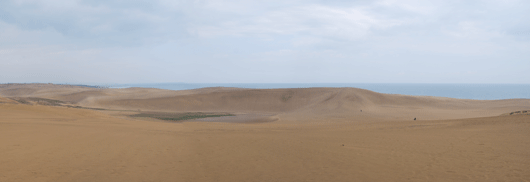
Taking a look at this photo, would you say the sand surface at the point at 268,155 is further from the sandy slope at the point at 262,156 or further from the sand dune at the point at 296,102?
the sand dune at the point at 296,102

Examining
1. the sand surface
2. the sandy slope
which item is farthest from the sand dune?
the sandy slope

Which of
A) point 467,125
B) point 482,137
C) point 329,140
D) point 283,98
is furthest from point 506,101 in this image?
point 329,140

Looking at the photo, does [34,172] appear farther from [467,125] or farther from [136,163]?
[467,125]

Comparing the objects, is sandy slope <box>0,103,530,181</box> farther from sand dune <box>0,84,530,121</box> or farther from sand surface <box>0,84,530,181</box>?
sand dune <box>0,84,530,121</box>

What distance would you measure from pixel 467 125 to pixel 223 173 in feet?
38.8

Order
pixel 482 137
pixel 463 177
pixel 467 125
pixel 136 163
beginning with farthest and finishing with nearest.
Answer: pixel 467 125 < pixel 482 137 < pixel 136 163 < pixel 463 177

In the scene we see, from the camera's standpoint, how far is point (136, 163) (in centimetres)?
754

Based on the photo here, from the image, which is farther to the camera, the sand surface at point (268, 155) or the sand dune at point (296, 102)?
the sand dune at point (296, 102)

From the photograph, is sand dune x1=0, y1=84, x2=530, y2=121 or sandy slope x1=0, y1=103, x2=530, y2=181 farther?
sand dune x1=0, y1=84, x2=530, y2=121

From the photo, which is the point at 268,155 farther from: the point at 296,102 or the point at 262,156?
the point at 296,102

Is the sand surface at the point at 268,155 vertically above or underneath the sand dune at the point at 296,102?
underneath

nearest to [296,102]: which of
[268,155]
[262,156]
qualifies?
[268,155]

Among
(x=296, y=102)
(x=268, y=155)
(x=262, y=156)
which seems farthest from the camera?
(x=296, y=102)

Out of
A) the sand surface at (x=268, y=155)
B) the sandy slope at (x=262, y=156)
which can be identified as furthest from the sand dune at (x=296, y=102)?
the sandy slope at (x=262, y=156)
